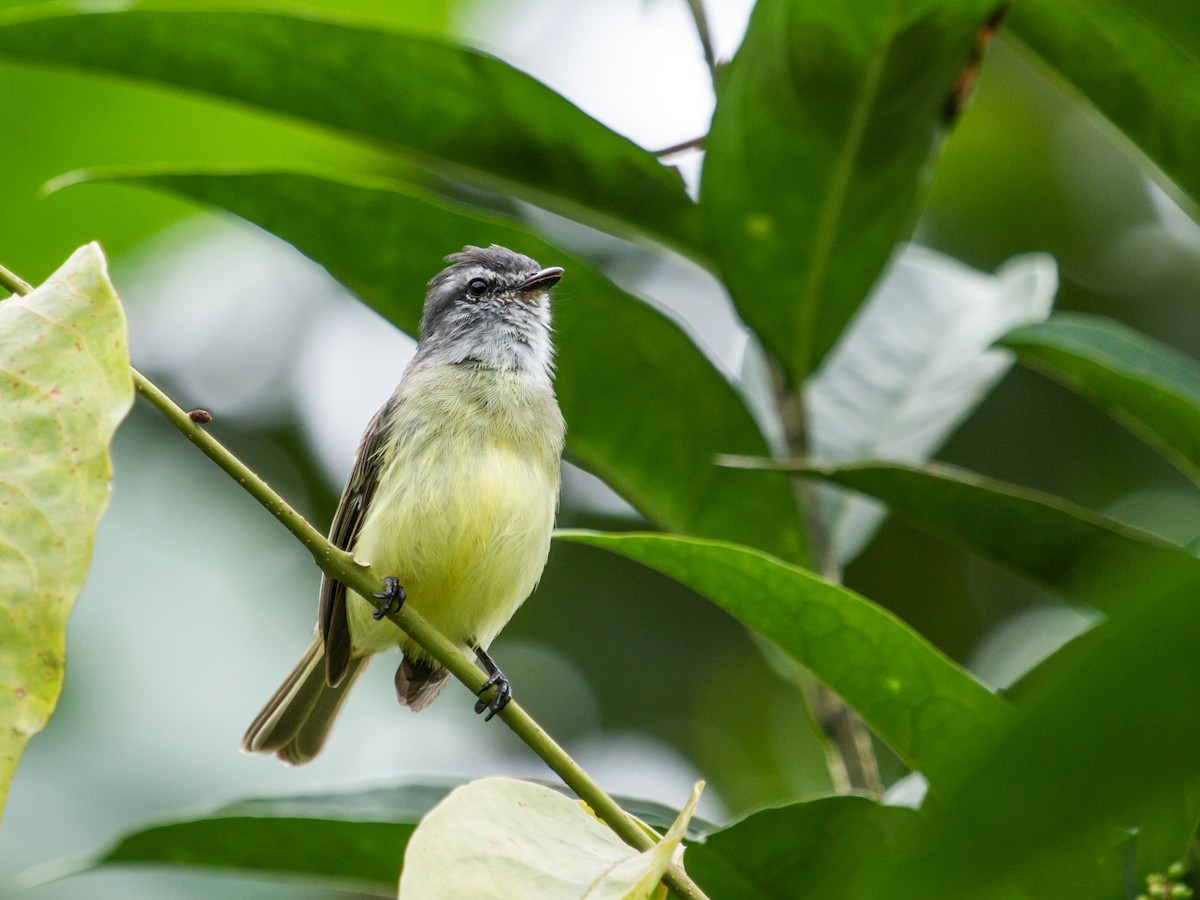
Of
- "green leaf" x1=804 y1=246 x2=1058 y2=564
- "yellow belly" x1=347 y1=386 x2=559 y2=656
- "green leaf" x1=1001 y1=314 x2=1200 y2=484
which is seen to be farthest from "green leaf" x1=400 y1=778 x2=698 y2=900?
"yellow belly" x1=347 y1=386 x2=559 y2=656

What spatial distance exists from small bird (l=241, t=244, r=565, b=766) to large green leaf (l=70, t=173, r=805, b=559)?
30cm

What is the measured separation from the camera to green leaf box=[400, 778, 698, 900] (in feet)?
4.29

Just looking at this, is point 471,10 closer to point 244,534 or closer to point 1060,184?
point 244,534

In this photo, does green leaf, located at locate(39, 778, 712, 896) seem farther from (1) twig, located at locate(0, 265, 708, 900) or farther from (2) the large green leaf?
(2) the large green leaf

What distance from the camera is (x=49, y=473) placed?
3.78 feet

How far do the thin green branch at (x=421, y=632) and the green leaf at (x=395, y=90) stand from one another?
1.03 metres

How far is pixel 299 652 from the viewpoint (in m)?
4.56

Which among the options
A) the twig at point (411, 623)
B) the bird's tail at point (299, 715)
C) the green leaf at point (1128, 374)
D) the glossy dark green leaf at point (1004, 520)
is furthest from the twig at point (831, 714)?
the bird's tail at point (299, 715)

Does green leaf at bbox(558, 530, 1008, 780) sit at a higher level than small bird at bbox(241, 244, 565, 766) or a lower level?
lower

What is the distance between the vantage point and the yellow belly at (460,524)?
9.82 feet

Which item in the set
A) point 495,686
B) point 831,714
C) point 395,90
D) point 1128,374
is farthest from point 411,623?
point 1128,374

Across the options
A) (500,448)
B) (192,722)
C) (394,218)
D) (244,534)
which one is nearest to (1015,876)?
(394,218)

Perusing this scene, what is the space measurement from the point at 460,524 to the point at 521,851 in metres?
1.60

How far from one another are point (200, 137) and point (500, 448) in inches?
51.7
